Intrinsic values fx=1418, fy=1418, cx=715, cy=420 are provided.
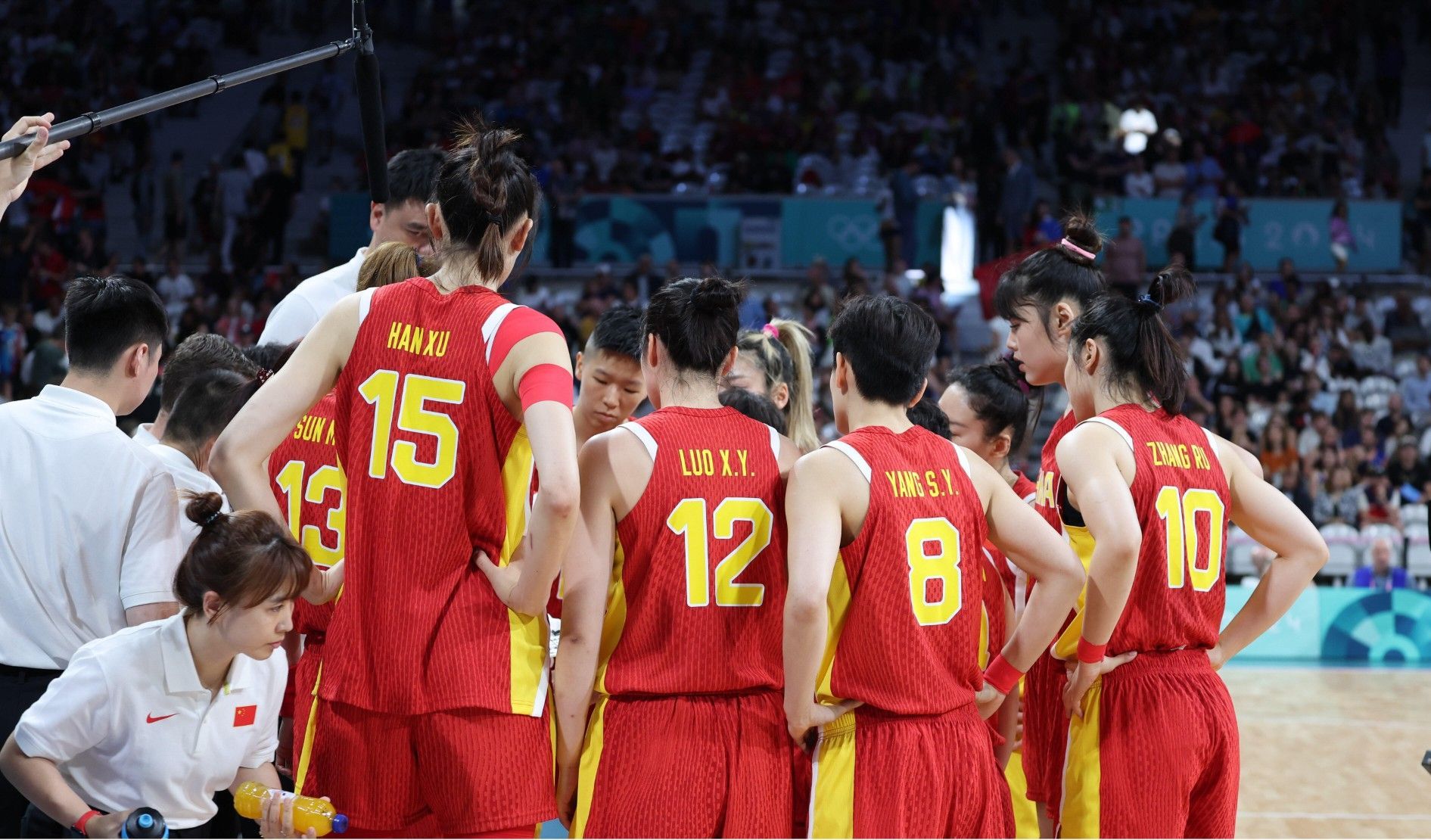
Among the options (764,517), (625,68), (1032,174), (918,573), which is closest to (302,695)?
(764,517)

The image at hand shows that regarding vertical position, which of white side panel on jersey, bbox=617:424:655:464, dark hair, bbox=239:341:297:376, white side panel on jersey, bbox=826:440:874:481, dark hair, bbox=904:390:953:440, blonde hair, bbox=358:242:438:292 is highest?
blonde hair, bbox=358:242:438:292

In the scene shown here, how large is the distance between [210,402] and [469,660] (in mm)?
1166

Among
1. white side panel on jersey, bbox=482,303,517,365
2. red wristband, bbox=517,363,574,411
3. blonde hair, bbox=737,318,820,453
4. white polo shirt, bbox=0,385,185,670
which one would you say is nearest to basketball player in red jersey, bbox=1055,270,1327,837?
blonde hair, bbox=737,318,820,453

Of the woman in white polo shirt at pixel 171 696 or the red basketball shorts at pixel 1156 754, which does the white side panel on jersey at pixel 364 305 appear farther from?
the red basketball shorts at pixel 1156 754

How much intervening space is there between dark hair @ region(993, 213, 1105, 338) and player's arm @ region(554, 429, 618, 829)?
1.62 meters

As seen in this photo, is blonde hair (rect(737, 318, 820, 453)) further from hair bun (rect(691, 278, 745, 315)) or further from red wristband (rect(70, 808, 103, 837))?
red wristband (rect(70, 808, 103, 837))

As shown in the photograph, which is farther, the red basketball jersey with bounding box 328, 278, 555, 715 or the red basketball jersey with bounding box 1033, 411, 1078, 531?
the red basketball jersey with bounding box 1033, 411, 1078, 531

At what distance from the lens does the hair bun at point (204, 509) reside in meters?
2.94

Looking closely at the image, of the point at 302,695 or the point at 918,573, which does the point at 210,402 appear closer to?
the point at 302,695

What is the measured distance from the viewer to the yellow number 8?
3.16 metres

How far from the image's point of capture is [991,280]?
4.94m

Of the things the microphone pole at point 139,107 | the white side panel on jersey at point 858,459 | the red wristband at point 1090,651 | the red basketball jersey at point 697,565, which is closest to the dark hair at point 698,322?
the red basketball jersey at point 697,565

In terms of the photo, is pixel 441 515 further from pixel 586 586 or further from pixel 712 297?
pixel 712 297

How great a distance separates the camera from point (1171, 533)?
11.9 feet
